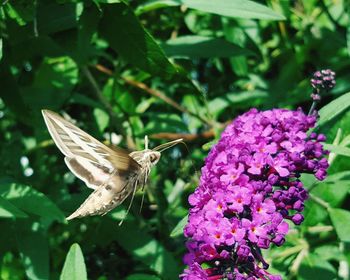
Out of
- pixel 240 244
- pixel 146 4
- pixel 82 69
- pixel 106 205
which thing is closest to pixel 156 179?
pixel 82 69

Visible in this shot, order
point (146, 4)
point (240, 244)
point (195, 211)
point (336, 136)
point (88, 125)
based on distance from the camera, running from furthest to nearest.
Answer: point (88, 125), point (146, 4), point (336, 136), point (195, 211), point (240, 244)

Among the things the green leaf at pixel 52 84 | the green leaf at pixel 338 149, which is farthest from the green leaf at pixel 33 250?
the green leaf at pixel 338 149

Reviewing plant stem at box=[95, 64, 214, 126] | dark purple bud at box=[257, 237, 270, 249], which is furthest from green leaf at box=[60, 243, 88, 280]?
plant stem at box=[95, 64, 214, 126]

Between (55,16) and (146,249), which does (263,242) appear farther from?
(55,16)

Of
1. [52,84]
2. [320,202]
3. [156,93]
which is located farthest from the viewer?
[156,93]

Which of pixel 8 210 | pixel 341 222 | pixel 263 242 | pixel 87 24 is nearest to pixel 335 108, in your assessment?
pixel 341 222

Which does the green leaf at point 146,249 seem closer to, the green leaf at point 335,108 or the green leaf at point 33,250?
the green leaf at point 33,250

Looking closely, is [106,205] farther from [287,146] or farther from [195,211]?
[287,146]
